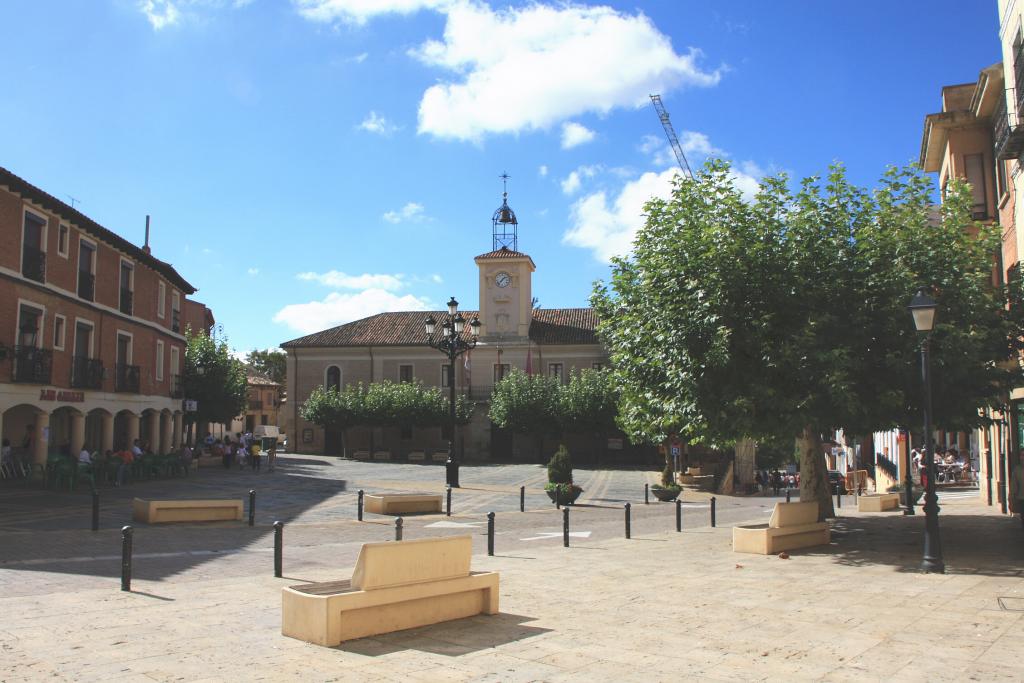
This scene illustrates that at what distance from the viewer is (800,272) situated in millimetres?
13203

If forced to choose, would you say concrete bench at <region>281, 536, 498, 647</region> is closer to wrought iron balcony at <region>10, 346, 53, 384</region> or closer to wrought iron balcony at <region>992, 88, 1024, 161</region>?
wrought iron balcony at <region>992, 88, 1024, 161</region>

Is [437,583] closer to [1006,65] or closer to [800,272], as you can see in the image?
[800,272]

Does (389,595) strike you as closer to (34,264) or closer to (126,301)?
(34,264)

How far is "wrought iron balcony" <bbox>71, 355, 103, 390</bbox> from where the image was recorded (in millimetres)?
26656

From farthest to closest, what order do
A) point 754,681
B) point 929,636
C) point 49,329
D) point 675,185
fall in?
point 49,329 < point 675,185 < point 929,636 < point 754,681

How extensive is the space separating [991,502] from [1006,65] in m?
11.6

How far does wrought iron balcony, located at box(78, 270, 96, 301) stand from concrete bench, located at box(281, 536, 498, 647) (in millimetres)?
24301

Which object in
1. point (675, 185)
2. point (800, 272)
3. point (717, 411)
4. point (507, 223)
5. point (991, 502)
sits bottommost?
point (991, 502)

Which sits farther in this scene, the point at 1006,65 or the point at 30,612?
the point at 1006,65

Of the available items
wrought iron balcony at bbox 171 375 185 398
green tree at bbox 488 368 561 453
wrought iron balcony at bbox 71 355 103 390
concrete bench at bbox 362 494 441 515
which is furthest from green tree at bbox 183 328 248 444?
concrete bench at bbox 362 494 441 515

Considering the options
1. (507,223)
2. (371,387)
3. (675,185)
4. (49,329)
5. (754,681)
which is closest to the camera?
(754,681)

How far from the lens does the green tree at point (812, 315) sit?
12680mm

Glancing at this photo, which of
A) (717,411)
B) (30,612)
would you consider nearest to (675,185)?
(717,411)

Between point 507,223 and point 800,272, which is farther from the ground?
point 507,223
